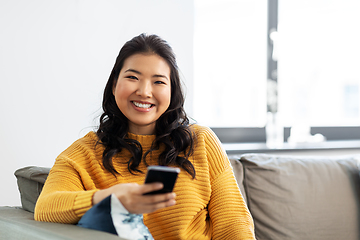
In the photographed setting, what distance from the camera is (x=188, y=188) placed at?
4.24ft

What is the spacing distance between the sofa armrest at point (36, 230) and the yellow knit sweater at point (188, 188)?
138mm

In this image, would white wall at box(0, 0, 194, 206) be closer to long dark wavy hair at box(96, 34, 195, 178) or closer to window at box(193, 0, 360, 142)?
long dark wavy hair at box(96, 34, 195, 178)

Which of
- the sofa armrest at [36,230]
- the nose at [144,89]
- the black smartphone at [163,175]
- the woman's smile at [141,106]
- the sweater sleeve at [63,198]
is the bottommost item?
the sofa armrest at [36,230]

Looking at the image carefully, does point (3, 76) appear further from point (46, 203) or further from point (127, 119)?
point (46, 203)

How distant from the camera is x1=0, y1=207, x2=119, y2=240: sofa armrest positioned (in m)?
0.92

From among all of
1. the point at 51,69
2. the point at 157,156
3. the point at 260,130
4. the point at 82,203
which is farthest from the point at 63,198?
the point at 260,130

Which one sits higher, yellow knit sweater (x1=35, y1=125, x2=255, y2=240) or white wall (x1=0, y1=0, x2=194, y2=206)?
white wall (x1=0, y1=0, x2=194, y2=206)

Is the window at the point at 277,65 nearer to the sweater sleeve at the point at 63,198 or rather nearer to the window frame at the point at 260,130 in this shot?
the window frame at the point at 260,130

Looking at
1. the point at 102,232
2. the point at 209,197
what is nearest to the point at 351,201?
the point at 209,197

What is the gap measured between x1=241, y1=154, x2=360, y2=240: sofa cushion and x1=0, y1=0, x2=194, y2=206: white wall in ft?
2.53

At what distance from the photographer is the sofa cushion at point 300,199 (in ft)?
5.27

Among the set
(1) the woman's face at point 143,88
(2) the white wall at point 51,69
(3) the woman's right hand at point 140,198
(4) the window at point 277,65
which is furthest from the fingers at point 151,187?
(4) the window at point 277,65

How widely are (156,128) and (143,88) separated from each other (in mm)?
210

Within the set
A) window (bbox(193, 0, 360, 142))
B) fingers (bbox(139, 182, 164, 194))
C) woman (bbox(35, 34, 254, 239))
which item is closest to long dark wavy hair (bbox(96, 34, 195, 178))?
woman (bbox(35, 34, 254, 239))
